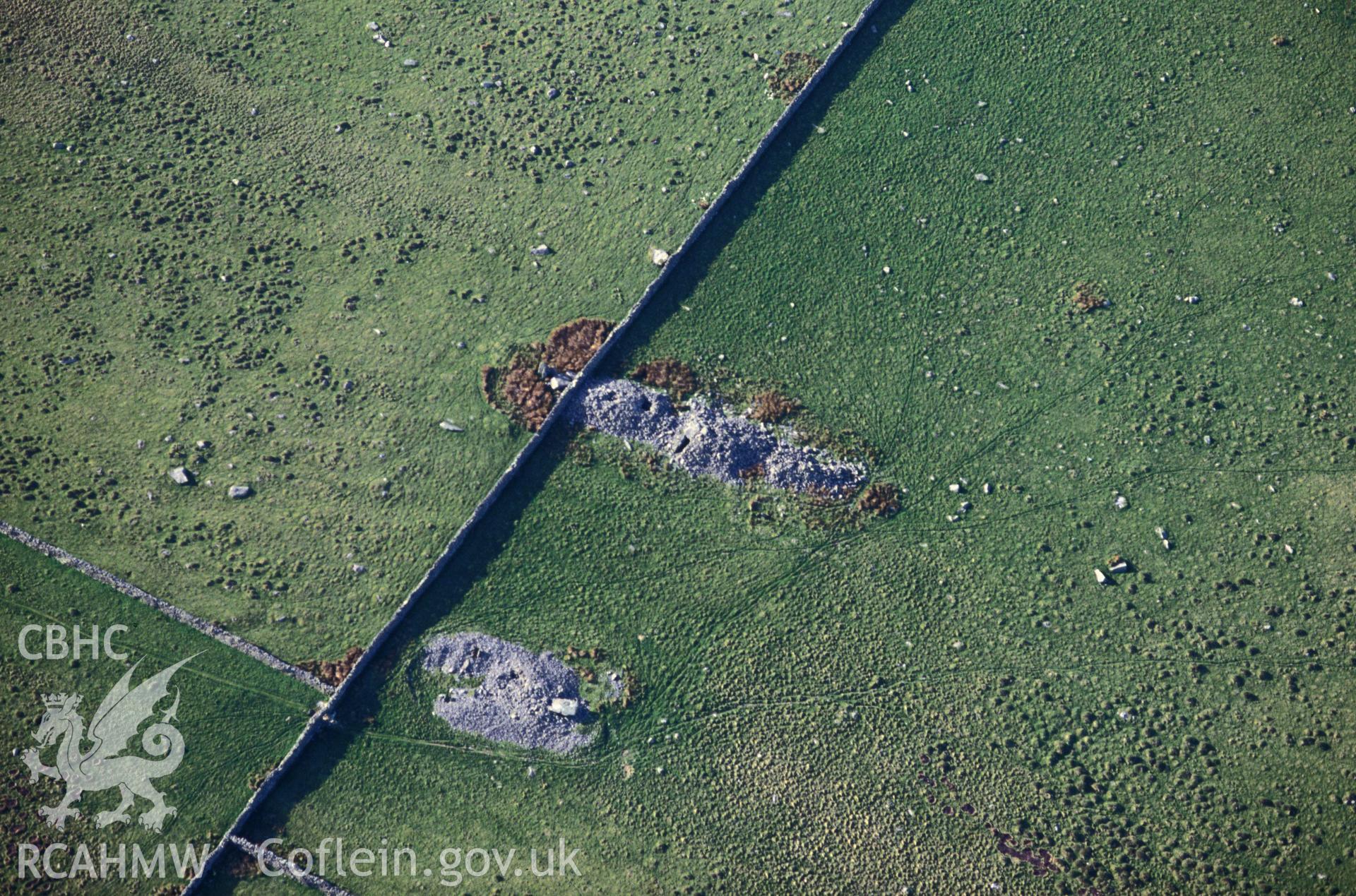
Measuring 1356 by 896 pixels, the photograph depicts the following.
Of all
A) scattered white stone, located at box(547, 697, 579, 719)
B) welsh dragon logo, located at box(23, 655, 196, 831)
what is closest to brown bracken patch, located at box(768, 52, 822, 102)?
scattered white stone, located at box(547, 697, 579, 719)

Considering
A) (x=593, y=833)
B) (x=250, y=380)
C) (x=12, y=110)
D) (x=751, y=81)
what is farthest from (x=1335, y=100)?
(x=12, y=110)

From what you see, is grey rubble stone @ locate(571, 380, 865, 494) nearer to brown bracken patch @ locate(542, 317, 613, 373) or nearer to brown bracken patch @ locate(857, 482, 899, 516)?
brown bracken patch @ locate(857, 482, 899, 516)

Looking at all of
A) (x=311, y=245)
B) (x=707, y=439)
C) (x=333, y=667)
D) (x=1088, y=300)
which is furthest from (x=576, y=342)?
(x=1088, y=300)

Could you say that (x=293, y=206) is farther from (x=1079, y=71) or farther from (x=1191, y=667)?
(x=1191, y=667)

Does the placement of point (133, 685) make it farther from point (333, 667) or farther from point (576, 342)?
point (576, 342)

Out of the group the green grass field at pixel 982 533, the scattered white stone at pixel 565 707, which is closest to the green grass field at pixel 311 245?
the green grass field at pixel 982 533

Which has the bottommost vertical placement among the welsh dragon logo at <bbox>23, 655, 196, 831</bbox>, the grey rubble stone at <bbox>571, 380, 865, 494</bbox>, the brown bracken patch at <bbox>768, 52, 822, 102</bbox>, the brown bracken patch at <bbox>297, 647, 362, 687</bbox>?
the welsh dragon logo at <bbox>23, 655, 196, 831</bbox>
